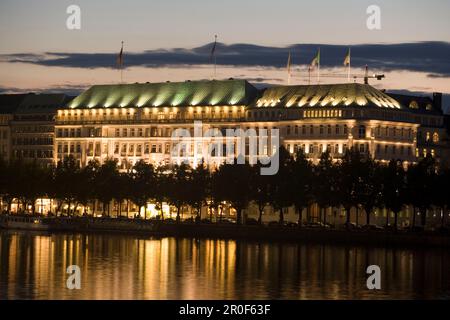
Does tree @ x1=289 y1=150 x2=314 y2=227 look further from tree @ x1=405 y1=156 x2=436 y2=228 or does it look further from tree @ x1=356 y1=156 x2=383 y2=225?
tree @ x1=405 y1=156 x2=436 y2=228

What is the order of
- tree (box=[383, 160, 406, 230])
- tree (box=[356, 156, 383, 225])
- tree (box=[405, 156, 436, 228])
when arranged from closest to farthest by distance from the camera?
tree (box=[383, 160, 406, 230]), tree (box=[405, 156, 436, 228]), tree (box=[356, 156, 383, 225])

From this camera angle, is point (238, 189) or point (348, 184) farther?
point (238, 189)

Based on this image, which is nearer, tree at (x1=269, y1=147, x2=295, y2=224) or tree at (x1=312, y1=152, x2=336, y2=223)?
tree at (x1=312, y1=152, x2=336, y2=223)

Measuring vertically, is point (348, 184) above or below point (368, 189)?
above

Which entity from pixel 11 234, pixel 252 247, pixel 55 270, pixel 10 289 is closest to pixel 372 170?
pixel 252 247

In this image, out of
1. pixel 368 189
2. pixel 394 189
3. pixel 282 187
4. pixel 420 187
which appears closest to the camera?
pixel 394 189

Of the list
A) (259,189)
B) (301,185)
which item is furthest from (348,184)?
(259,189)

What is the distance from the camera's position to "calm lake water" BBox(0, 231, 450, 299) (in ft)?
386

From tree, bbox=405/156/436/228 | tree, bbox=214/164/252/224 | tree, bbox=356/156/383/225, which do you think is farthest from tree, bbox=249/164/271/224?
tree, bbox=405/156/436/228

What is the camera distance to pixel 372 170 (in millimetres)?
192250

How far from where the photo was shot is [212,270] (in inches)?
5325

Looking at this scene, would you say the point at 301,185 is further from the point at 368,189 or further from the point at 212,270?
the point at 212,270
